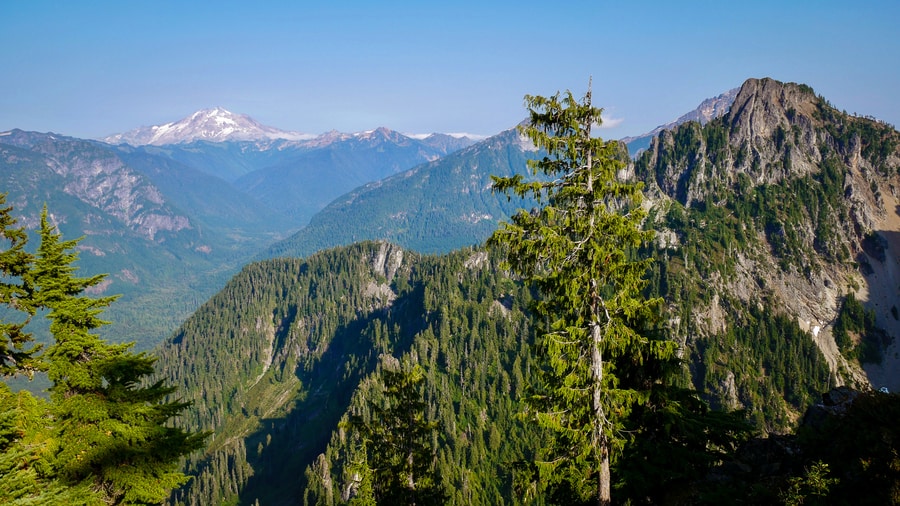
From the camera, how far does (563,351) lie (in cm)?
1855

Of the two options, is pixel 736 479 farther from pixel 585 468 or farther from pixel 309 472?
pixel 309 472

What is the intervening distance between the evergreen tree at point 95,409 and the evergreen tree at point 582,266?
59.0 ft

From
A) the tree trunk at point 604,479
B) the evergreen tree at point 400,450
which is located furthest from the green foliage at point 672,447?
the evergreen tree at point 400,450

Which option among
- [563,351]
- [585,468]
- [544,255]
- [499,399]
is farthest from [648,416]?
[499,399]

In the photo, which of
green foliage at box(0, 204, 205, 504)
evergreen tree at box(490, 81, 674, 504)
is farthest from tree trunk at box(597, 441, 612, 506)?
green foliage at box(0, 204, 205, 504)

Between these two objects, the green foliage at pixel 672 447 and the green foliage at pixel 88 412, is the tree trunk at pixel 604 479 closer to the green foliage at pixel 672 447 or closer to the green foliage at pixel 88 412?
the green foliage at pixel 672 447

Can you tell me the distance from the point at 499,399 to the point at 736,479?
175 meters

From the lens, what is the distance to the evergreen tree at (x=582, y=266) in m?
17.3

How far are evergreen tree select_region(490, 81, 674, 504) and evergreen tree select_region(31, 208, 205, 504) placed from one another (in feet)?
59.0

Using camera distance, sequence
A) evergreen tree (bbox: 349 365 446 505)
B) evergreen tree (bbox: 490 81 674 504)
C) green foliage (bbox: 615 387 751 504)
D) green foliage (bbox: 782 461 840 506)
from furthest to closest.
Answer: evergreen tree (bbox: 349 365 446 505) → green foliage (bbox: 615 387 751 504) → evergreen tree (bbox: 490 81 674 504) → green foliage (bbox: 782 461 840 506)

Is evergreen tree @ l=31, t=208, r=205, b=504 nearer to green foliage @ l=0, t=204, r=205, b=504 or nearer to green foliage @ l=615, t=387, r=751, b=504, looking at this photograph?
green foliage @ l=0, t=204, r=205, b=504

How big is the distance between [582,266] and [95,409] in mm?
22128

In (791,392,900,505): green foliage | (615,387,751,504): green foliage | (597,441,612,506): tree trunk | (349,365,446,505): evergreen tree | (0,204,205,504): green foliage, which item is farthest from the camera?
(349,365,446,505): evergreen tree

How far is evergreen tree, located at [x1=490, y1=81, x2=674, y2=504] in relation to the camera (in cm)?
1733
